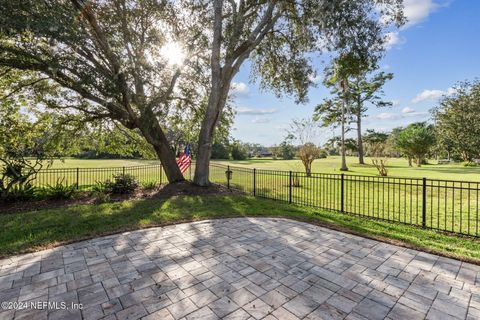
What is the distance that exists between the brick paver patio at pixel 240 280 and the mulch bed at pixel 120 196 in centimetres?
393

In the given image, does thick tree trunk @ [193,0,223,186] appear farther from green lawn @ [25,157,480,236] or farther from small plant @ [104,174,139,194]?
small plant @ [104,174,139,194]

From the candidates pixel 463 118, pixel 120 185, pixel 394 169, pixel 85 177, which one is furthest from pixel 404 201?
pixel 463 118

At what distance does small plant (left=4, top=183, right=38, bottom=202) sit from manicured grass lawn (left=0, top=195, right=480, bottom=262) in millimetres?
1585

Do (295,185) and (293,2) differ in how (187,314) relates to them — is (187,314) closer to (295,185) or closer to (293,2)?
(293,2)

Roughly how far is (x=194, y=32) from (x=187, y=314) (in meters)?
9.29

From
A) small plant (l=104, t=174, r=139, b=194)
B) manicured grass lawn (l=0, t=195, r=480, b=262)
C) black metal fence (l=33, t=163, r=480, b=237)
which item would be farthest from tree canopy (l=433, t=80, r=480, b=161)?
small plant (l=104, t=174, r=139, b=194)

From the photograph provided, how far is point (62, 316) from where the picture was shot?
7.54 feet

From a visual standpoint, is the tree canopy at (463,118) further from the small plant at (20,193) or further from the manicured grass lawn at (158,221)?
the small plant at (20,193)

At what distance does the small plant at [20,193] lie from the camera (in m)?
7.19

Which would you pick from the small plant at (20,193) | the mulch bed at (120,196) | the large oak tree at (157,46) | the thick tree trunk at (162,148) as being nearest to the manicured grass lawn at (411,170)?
the large oak tree at (157,46)

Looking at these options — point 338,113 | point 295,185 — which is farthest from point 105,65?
point 338,113

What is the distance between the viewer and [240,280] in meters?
2.94

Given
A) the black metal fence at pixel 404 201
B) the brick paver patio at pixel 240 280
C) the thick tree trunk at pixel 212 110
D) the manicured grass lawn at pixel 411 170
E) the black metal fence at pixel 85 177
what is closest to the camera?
the brick paver patio at pixel 240 280

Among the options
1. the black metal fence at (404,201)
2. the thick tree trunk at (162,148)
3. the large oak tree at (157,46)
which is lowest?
the black metal fence at (404,201)
